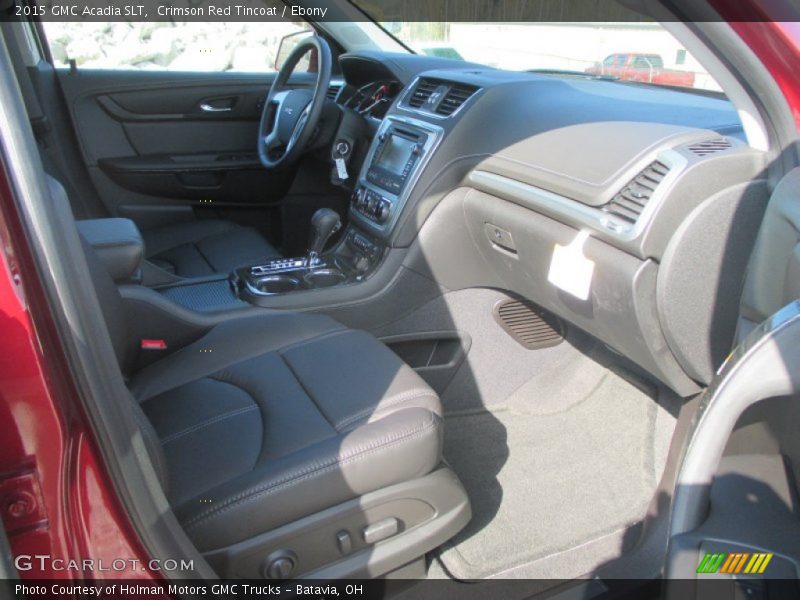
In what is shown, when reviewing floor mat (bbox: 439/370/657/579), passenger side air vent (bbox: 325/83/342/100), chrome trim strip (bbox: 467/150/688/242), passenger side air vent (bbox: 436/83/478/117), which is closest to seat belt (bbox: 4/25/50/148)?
passenger side air vent (bbox: 325/83/342/100)

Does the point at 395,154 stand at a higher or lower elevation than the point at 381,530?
higher

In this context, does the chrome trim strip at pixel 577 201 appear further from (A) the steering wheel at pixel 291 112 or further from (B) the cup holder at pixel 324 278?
(A) the steering wheel at pixel 291 112

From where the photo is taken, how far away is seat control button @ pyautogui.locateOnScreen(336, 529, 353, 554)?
4.21 ft

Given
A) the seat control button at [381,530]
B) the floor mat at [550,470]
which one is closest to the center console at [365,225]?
the floor mat at [550,470]

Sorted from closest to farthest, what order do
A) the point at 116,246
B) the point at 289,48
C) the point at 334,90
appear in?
the point at 116,246
the point at 334,90
the point at 289,48

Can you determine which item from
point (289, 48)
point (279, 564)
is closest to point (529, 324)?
point (279, 564)

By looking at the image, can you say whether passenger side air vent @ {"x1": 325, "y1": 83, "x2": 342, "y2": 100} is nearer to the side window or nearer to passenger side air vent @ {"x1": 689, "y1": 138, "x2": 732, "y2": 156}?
the side window

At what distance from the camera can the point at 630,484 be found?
6.00ft

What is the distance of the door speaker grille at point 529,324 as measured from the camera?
2.11 meters

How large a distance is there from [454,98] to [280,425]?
1089 mm

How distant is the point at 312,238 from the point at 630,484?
120 centimetres

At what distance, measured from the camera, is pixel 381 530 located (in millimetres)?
1327

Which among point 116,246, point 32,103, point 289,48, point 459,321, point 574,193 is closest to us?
point 574,193

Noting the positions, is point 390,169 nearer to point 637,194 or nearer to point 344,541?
point 637,194
